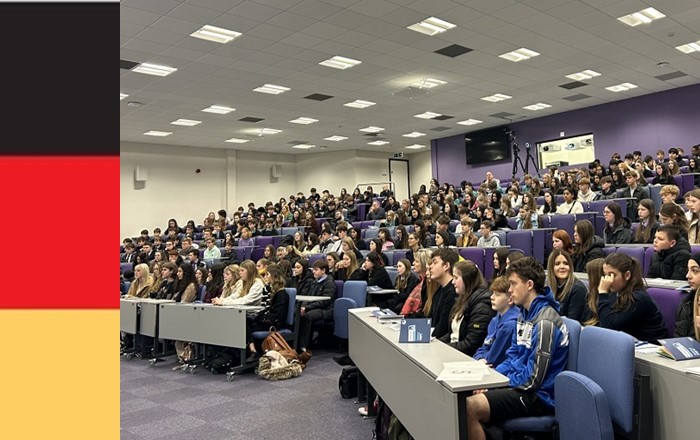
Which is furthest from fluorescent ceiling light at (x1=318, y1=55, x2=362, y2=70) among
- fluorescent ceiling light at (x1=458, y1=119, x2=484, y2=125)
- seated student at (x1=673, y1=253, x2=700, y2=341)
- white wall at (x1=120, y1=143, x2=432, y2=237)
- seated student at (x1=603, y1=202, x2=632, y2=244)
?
white wall at (x1=120, y1=143, x2=432, y2=237)

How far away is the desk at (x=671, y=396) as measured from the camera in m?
2.01

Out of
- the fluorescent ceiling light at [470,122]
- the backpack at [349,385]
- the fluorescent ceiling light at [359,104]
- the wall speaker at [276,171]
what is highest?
the fluorescent ceiling light at [470,122]

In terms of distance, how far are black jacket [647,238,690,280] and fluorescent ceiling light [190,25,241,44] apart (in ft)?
21.0

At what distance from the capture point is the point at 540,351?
94.6 inches

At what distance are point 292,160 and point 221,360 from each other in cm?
1549

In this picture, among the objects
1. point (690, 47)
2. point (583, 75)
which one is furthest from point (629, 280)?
point (583, 75)

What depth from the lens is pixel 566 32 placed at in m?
8.29

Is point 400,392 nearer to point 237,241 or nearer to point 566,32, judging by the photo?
point 566,32

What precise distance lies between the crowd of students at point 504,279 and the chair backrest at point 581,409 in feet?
0.59

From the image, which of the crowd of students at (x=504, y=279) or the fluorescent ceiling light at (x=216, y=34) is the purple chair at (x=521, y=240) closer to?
the crowd of students at (x=504, y=279)

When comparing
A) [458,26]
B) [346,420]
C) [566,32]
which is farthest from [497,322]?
[566,32]

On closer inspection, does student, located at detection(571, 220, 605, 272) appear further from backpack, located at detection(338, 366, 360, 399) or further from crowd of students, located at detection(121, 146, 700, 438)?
backpack, located at detection(338, 366, 360, 399)

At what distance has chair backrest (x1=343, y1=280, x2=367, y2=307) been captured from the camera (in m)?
5.73

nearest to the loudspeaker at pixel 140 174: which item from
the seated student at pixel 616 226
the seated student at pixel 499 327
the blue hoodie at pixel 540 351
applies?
the seated student at pixel 616 226
